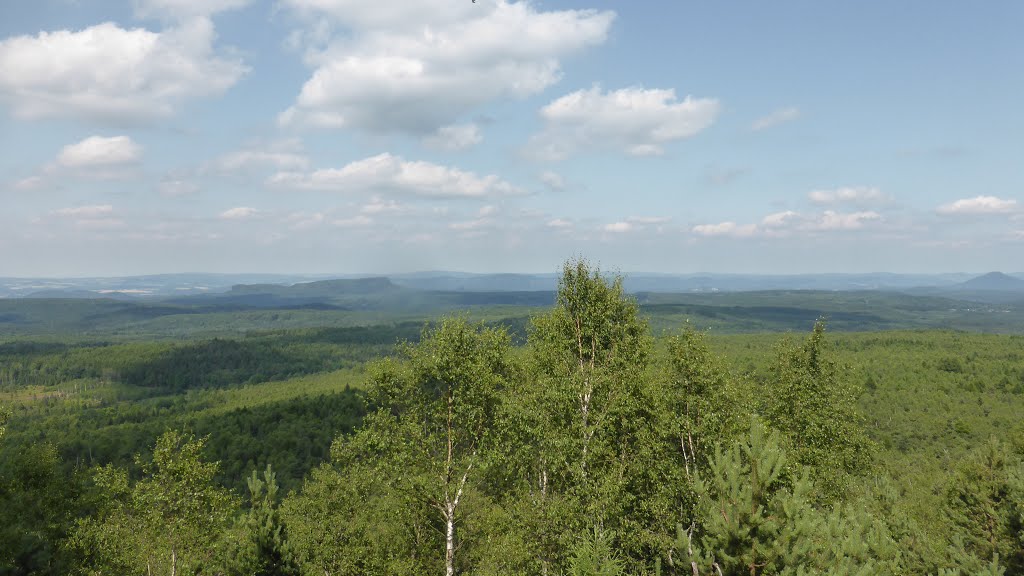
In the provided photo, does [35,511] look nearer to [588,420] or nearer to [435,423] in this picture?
[435,423]

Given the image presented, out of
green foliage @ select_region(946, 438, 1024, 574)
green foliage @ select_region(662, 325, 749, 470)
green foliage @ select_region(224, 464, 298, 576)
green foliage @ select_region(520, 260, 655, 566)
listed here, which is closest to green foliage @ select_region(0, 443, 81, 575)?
green foliage @ select_region(224, 464, 298, 576)

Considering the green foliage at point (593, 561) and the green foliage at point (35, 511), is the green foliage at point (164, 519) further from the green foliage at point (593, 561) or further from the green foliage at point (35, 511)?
the green foliage at point (593, 561)

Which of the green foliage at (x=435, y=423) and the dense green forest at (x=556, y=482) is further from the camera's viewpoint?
the green foliage at (x=435, y=423)

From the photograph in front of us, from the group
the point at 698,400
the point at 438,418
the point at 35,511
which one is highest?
the point at 698,400

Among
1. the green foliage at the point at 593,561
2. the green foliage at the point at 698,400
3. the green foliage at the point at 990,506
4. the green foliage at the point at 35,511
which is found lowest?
the green foliage at the point at 990,506

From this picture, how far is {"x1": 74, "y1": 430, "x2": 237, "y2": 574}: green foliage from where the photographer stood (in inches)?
1102

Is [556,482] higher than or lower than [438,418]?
lower

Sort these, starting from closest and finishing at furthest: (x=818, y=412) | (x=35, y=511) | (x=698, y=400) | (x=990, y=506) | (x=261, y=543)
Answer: (x=698, y=400), (x=35, y=511), (x=261, y=543), (x=818, y=412), (x=990, y=506)

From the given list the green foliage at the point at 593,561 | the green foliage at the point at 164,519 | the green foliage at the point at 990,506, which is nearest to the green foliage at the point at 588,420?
the green foliage at the point at 593,561

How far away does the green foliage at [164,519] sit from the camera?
28.0m

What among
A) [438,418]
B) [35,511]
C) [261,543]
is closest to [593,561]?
[438,418]

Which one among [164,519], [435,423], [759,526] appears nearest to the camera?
[759,526]

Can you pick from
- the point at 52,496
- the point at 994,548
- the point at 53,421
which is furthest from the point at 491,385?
the point at 53,421

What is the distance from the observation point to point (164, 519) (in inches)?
1116
